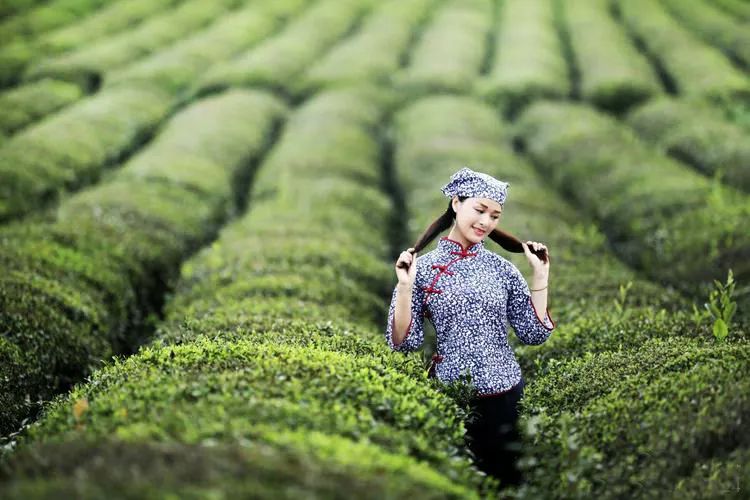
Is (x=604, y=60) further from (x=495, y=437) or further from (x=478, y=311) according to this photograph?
(x=495, y=437)

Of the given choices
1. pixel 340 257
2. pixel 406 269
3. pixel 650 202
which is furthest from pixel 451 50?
pixel 406 269

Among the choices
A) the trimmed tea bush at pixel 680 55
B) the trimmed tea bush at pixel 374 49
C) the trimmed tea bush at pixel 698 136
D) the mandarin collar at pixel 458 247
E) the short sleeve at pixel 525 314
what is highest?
the mandarin collar at pixel 458 247

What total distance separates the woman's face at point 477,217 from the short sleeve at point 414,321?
0.55 m

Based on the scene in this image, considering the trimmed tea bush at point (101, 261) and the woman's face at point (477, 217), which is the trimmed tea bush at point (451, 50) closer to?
the trimmed tea bush at point (101, 261)

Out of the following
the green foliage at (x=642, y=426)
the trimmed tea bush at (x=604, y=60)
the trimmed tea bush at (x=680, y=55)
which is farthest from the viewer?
the trimmed tea bush at (x=604, y=60)

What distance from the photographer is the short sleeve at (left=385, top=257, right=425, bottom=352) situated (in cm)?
599

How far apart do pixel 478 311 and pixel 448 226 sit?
31.4 inches

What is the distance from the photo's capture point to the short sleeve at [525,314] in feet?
20.3

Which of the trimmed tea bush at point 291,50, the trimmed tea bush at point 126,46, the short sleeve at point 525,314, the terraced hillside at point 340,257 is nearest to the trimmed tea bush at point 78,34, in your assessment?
the terraced hillside at point 340,257

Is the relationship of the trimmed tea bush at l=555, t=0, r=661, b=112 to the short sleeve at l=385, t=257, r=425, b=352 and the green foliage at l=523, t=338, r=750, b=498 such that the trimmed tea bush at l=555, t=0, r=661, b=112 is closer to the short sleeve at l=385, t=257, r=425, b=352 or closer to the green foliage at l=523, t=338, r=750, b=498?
the green foliage at l=523, t=338, r=750, b=498

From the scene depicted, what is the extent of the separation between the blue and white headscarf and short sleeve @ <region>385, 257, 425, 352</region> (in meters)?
0.79

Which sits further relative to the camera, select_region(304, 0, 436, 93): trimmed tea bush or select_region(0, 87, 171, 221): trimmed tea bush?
select_region(304, 0, 436, 93): trimmed tea bush

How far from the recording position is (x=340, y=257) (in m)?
12.0

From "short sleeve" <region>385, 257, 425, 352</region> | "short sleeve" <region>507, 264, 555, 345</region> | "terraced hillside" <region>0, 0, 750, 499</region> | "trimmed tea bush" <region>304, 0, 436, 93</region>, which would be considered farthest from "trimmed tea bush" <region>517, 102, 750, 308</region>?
"trimmed tea bush" <region>304, 0, 436, 93</region>
